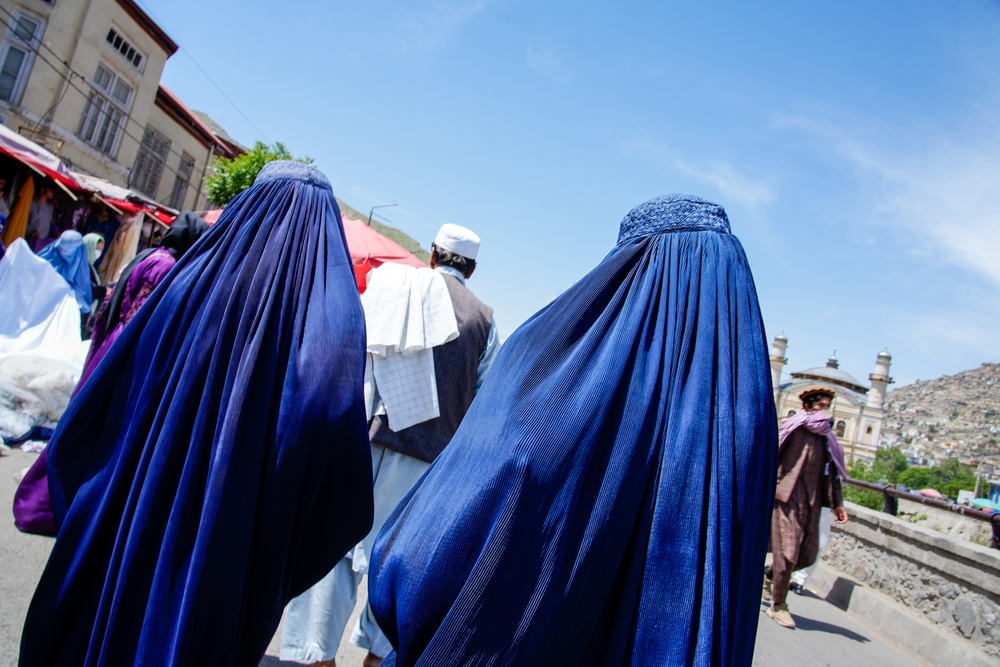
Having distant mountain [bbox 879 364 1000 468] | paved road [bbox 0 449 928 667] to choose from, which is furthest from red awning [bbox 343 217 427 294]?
distant mountain [bbox 879 364 1000 468]

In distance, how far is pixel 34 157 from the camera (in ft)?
29.0

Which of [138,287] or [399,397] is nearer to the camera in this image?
[399,397]

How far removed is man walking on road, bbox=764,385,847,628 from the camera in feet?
15.4

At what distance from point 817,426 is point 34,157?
32.9ft

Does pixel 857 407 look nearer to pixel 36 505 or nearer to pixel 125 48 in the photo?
pixel 125 48

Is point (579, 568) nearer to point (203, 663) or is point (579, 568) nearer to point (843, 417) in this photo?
point (203, 663)

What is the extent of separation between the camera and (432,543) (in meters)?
1.21

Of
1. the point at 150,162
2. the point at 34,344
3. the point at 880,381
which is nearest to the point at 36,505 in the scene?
the point at 34,344

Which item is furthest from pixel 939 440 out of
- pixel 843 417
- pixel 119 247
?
pixel 119 247

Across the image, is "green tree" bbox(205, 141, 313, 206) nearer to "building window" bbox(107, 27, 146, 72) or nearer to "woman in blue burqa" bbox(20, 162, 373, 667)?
"building window" bbox(107, 27, 146, 72)

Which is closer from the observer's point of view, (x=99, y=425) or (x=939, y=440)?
(x=99, y=425)

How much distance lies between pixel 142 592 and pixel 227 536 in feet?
0.82

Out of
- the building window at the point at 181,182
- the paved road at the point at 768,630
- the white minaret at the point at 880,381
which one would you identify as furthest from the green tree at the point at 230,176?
the white minaret at the point at 880,381

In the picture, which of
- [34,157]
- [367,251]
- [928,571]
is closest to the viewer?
[928,571]
